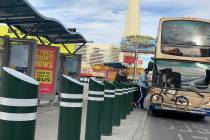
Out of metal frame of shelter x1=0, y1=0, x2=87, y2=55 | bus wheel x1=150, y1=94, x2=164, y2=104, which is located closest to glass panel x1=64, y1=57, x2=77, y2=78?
metal frame of shelter x1=0, y1=0, x2=87, y2=55

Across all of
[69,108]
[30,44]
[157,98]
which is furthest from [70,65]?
[69,108]

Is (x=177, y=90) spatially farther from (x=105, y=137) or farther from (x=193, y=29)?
(x=105, y=137)

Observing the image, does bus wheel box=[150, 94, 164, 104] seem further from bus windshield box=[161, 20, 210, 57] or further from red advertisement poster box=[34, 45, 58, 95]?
red advertisement poster box=[34, 45, 58, 95]

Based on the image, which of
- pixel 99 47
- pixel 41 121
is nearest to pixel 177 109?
pixel 41 121

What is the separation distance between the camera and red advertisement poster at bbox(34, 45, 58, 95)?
15.5m

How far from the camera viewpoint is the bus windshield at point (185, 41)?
18234mm

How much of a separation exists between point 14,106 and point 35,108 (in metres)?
0.27

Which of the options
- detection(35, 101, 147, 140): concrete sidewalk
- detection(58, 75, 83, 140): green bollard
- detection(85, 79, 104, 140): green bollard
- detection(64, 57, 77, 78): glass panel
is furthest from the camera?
detection(64, 57, 77, 78): glass panel

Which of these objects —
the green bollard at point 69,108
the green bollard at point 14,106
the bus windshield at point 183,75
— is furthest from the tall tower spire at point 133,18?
the green bollard at point 14,106

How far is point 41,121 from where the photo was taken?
12469 millimetres

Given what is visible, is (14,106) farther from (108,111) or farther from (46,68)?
(46,68)

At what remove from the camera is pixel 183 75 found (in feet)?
60.9

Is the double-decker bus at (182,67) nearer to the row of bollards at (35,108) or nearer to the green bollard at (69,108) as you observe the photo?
the row of bollards at (35,108)

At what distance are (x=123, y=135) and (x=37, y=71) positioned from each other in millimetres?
5430
